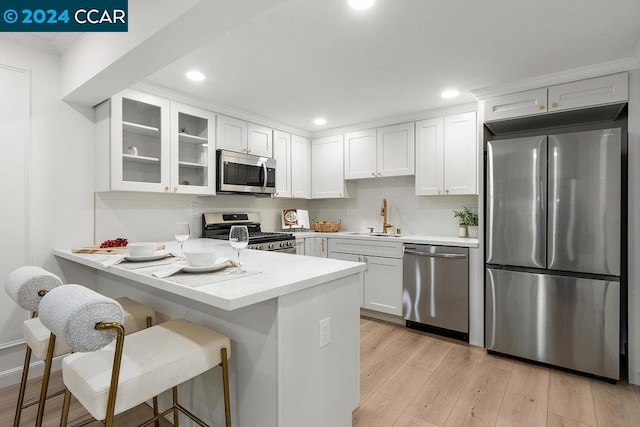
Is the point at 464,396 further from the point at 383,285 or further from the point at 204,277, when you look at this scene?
the point at 204,277

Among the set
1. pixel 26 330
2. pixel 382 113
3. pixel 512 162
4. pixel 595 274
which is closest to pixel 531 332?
pixel 595 274

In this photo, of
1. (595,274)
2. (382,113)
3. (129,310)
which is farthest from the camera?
(382,113)

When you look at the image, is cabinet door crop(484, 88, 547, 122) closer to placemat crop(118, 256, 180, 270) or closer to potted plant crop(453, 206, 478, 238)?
potted plant crop(453, 206, 478, 238)

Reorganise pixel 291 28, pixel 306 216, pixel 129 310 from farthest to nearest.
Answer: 1. pixel 306 216
2. pixel 291 28
3. pixel 129 310

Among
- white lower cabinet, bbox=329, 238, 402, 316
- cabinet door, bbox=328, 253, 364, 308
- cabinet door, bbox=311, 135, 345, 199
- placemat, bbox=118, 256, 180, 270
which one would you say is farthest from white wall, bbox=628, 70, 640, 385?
placemat, bbox=118, 256, 180, 270

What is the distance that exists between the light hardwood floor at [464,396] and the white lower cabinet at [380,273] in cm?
72

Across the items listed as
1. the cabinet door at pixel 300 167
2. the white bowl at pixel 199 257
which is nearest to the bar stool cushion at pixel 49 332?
the white bowl at pixel 199 257

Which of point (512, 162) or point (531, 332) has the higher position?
point (512, 162)

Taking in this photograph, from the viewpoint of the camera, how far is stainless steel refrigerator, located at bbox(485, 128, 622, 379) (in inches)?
90.9

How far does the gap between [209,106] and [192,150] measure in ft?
1.62

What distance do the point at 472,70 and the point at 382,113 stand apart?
125cm

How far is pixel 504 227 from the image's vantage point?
2697mm

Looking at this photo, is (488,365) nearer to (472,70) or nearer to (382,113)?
(472,70)

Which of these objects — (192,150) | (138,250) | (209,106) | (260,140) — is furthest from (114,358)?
(260,140)
